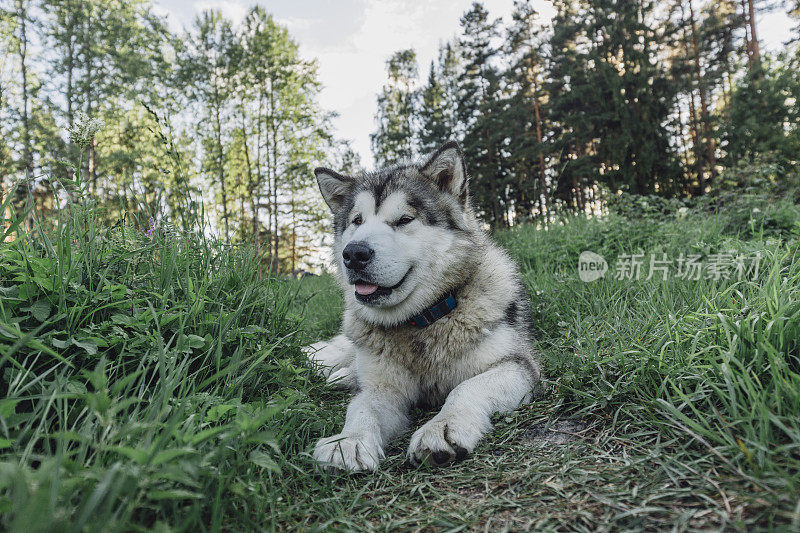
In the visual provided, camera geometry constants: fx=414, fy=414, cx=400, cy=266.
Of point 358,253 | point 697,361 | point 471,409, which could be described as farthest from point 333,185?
point 697,361

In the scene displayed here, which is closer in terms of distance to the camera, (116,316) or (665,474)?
(665,474)

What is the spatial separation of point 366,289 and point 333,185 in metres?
1.23

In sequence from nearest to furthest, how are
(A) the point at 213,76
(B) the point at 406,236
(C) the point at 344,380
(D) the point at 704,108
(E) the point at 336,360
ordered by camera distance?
(B) the point at 406,236, (C) the point at 344,380, (E) the point at 336,360, (A) the point at 213,76, (D) the point at 704,108

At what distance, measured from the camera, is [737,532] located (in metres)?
1.07

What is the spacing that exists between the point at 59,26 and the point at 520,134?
66.8 ft

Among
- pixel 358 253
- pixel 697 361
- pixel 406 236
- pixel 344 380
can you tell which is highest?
pixel 406 236

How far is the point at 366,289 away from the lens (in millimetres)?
2689

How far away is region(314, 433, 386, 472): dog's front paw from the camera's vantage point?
177 centimetres

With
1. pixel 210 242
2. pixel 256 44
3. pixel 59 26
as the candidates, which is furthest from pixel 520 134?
pixel 210 242

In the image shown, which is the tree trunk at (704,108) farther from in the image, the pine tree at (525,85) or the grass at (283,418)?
the grass at (283,418)

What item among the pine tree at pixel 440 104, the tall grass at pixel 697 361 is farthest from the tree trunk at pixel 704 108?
the tall grass at pixel 697 361

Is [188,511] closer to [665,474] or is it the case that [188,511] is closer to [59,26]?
[665,474]

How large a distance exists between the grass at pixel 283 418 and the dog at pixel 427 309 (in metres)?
0.18

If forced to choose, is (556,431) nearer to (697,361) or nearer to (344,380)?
(697,361)
